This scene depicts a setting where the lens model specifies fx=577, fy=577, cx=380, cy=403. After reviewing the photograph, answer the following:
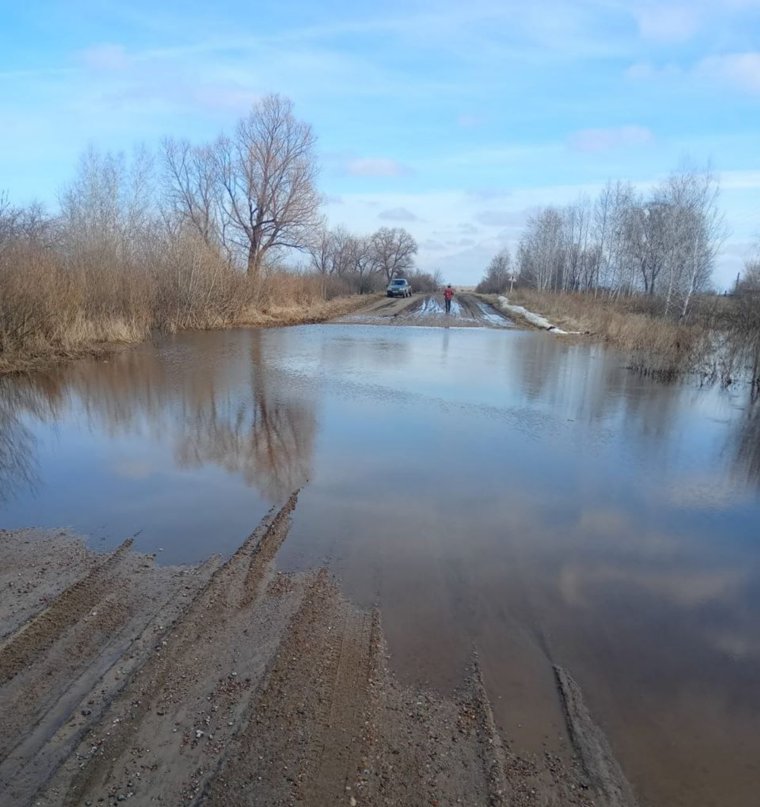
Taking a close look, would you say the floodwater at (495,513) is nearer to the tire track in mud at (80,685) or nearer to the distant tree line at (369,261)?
the tire track in mud at (80,685)

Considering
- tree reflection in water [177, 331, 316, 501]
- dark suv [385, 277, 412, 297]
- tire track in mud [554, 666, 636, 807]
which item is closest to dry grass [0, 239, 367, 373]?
tree reflection in water [177, 331, 316, 501]

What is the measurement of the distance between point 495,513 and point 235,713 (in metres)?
3.62

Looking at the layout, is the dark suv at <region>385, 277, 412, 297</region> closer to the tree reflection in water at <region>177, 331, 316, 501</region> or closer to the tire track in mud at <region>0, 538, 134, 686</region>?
the tree reflection in water at <region>177, 331, 316, 501</region>

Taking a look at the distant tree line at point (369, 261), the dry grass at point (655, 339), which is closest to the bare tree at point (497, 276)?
the distant tree line at point (369, 261)

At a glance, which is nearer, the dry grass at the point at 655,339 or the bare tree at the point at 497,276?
the dry grass at the point at 655,339

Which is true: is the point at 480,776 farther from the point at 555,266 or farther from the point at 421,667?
the point at 555,266

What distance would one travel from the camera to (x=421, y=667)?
3545mm

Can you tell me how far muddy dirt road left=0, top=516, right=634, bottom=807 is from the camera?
2.58m

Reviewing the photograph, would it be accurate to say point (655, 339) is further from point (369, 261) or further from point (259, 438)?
point (369, 261)

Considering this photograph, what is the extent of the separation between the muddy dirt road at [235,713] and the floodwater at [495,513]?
25 centimetres

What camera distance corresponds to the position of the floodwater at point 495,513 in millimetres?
3471

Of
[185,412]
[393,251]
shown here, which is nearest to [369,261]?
[393,251]

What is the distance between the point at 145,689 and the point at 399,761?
1416mm

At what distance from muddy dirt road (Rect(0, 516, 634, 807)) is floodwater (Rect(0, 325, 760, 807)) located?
0.25 m
